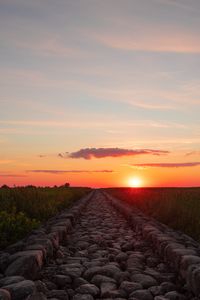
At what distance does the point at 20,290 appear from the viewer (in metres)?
4.89

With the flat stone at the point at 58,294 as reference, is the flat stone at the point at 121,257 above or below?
above

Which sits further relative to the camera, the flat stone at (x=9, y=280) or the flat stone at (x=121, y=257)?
the flat stone at (x=121, y=257)

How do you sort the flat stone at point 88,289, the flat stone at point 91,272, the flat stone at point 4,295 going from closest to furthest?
the flat stone at point 4,295 → the flat stone at point 88,289 → the flat stone at point 91,272

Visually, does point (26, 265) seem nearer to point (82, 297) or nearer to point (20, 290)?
point (82, 297)

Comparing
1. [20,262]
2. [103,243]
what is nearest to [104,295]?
[20,262]

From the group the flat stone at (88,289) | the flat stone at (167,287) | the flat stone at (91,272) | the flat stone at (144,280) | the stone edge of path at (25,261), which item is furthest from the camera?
the flat stone at (91,272)

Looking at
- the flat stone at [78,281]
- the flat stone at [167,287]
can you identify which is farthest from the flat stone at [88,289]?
the flat stone at [167,287]

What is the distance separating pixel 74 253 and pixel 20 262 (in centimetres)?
248

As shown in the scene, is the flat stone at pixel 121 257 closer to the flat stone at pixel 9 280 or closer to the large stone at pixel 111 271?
the large stone at pixel 111 271

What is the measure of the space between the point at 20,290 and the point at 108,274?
2033 mm

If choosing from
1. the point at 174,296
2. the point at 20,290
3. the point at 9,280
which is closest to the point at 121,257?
the point at 174,296

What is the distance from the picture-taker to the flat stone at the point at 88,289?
567 centimetres

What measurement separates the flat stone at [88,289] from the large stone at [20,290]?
891mm

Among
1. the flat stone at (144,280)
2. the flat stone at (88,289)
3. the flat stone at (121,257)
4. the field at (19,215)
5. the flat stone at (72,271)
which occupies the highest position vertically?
the field at (19,215)
